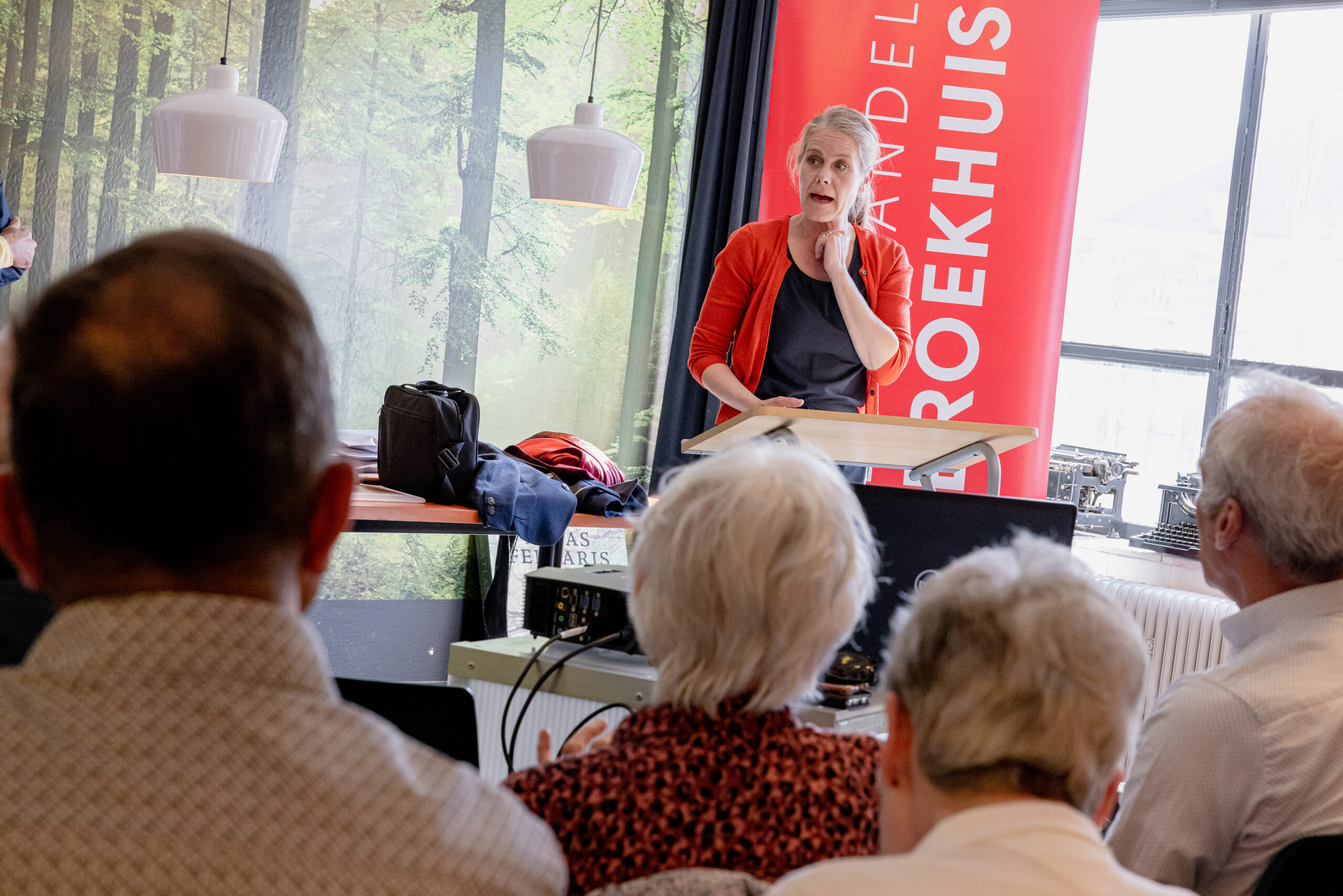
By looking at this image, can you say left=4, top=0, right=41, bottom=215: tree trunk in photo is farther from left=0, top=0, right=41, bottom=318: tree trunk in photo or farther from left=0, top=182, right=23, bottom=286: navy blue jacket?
left=0, top=182, right=23, bottom=286: navy blue jacket

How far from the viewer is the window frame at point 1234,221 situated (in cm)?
452

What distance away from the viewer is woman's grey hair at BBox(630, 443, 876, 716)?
121cm

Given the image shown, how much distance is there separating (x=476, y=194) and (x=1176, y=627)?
3.12 m

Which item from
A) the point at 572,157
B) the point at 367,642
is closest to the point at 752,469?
the point at 572,157

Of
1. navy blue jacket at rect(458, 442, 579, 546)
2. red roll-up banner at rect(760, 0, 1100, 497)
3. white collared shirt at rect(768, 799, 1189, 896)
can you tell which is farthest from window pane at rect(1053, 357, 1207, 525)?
white collared shirt at rect(768, 799, 1189, 896)

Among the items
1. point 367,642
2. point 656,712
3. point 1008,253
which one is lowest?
point 367,642

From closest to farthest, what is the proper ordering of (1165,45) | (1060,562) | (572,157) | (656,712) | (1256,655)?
(1060,562) < (656,712) < (1256,655) < (572,157) < (1165,45)

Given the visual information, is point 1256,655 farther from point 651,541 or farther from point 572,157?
point 572,157

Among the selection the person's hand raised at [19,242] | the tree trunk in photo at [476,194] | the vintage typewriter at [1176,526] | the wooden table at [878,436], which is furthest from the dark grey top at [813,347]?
the person's hand raised at [19,242]

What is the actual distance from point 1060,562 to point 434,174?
165 inches

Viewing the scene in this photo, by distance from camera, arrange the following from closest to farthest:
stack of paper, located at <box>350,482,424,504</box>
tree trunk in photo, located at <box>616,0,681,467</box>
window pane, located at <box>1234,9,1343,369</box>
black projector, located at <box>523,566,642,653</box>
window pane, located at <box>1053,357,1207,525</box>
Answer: black projector, located at <box>523,566,642,653</box>
stack of paper, located at <box>350,482,424,504</box>
window pane, located at <box>1234,9,1343,369</box>
window pane, located at <box>1053,357,1207,525</box>
tree trunk in photo, located at <box>616,0,681,467</box>

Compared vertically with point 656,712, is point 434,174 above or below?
above

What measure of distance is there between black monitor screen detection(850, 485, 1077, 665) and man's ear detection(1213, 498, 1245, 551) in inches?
26.2

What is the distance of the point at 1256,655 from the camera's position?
4.72 ft
